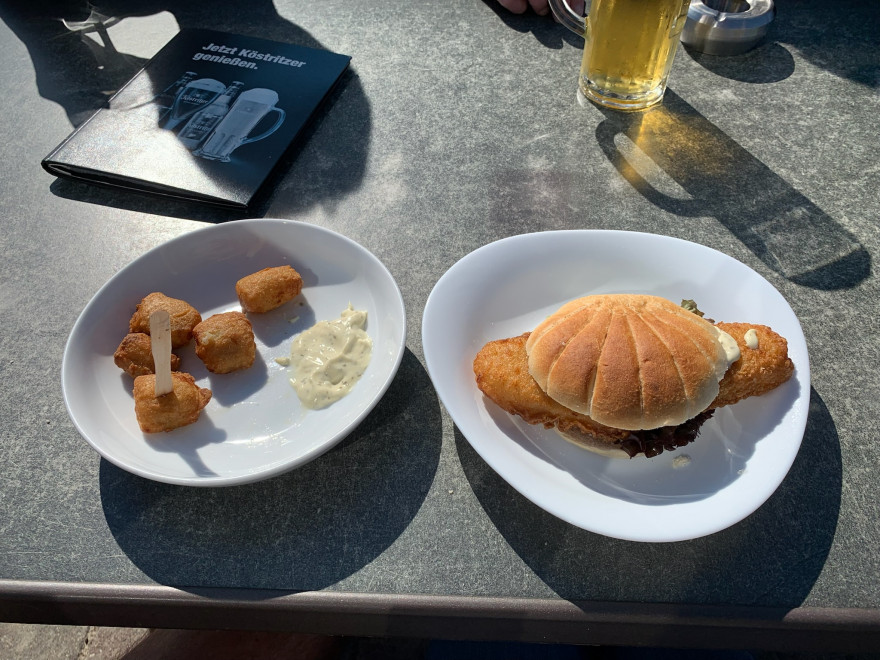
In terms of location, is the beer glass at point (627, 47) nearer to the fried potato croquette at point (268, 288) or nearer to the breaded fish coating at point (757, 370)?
the breaded fish coating at point (757, 370)

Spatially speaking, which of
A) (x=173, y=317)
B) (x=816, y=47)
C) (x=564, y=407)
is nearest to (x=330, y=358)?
(x=173, y=317)

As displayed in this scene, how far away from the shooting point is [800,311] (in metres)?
1.04

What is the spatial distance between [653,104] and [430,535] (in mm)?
1116

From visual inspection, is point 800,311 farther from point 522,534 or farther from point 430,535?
point 430,535

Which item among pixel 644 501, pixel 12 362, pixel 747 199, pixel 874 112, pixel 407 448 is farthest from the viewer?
pixel 874 112

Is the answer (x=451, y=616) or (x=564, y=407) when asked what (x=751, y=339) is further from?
(x=451, y=616)

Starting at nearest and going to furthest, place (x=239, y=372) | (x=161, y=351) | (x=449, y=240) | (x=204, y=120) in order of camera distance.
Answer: (x=161, y=351) → (x=239, y=372) → (x=449, y=240) → (x=204, y=120)

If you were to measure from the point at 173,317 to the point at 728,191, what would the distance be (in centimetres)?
110

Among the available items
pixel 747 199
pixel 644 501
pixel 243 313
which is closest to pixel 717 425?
pixel 644 501

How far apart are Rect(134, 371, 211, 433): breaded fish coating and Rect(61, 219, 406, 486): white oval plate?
0.8 inches

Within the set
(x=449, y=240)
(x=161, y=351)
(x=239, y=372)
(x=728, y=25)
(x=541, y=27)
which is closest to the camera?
(x=161, y=351)

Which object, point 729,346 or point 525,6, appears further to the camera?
point 525,6

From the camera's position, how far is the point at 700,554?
775mm

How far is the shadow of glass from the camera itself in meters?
1.11
